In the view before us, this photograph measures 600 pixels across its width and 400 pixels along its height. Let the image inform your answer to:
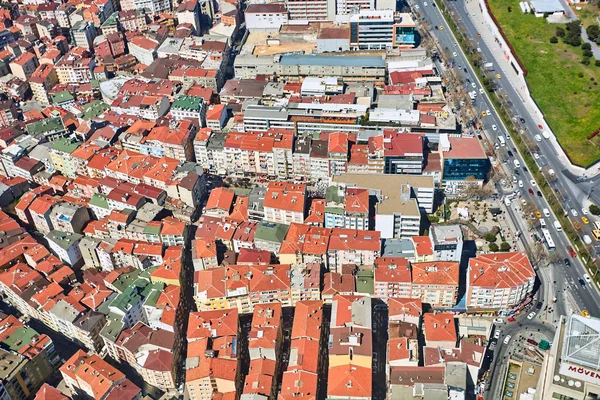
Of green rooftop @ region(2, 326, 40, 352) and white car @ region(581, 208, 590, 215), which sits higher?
white car @ region(581, 208, 590, 215)

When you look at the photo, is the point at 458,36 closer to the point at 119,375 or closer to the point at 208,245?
the point at 208,245

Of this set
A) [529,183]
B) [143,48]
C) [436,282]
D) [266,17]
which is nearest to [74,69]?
[143,48]

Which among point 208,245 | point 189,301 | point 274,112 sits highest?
point 274,112

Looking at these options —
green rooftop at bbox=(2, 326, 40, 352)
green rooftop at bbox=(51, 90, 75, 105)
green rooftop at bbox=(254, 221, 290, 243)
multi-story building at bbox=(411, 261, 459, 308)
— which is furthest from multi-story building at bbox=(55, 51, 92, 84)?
multi-story building at bbox=(411, 261, 459, 308)

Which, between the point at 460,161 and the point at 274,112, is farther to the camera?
the point at 274,112

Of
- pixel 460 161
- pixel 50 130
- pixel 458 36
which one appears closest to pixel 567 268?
pixel 460 161

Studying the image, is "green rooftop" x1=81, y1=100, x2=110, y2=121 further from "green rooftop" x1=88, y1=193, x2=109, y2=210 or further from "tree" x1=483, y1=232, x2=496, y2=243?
"tree" x1=483, y1=232, x2=496, y2=243

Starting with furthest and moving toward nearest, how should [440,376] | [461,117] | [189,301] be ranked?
[461,117] < [189,301] < [440,376]
